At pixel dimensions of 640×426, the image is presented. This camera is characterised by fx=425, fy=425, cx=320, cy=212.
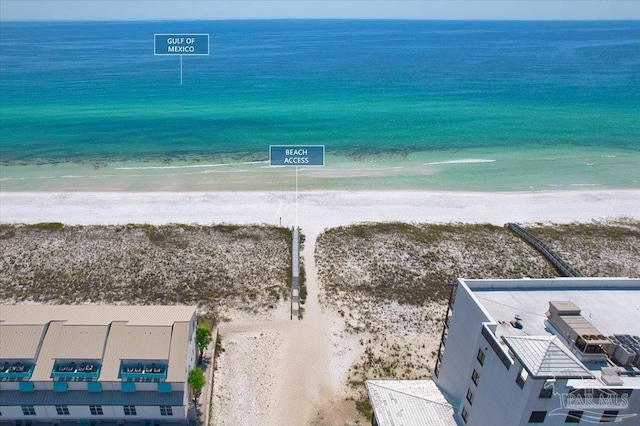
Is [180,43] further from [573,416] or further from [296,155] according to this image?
[573,416]

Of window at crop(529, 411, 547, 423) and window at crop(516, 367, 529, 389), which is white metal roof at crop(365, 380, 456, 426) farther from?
window at crop(516, 367, 529, 389)

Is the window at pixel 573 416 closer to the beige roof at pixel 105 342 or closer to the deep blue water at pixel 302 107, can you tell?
the beige roof at pixel 105 342

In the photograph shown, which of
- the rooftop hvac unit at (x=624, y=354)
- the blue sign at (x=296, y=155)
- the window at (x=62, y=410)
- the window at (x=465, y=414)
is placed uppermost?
the rooftop hvac unit at (x=624, y=354)

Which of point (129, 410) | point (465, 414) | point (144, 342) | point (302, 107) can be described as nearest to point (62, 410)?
point (129, 410)

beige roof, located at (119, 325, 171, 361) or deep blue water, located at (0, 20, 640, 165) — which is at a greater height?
deep blue water, located at (0, 20, 640, 165)

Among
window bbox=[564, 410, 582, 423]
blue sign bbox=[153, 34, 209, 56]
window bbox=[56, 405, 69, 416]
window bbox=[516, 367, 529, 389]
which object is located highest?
blue sign bbox=[153, 34, 209, 56]

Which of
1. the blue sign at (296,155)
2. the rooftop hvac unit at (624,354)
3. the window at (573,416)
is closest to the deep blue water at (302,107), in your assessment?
the blue sign at (296,155)

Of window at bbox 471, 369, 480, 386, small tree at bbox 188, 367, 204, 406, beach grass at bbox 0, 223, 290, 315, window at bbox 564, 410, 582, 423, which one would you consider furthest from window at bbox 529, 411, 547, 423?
beach grass at bbox 0, 223, 290, 315
